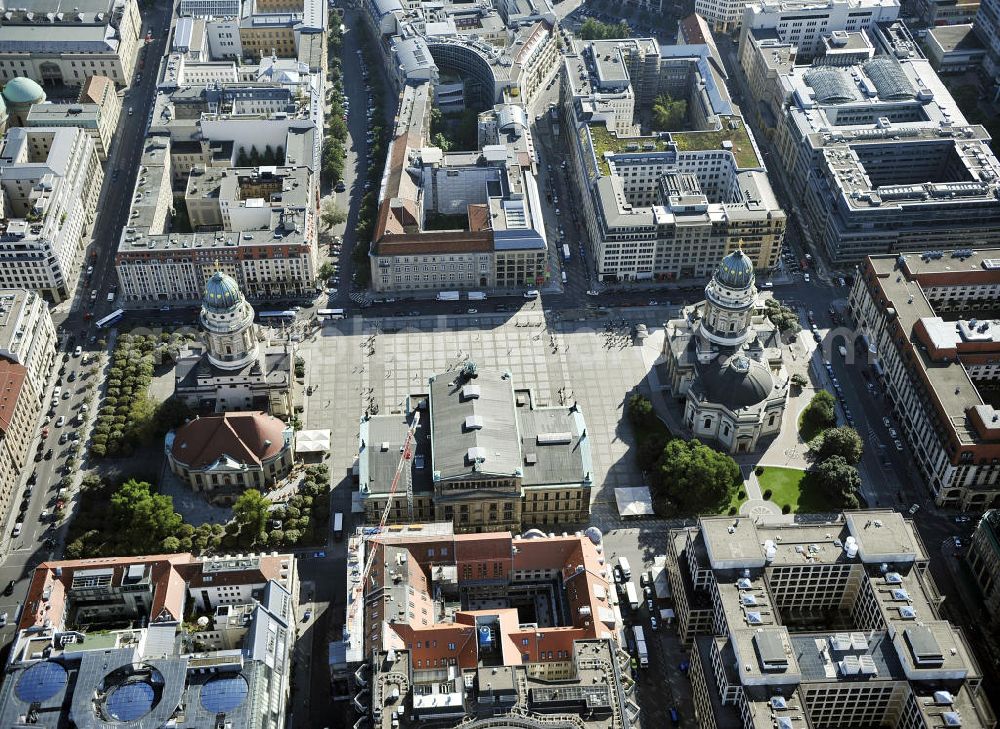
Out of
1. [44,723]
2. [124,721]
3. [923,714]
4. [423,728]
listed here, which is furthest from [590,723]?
[44,723]

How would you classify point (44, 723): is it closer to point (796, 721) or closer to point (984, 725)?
point (796, 721)

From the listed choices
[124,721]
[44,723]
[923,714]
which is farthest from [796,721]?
[44,723]

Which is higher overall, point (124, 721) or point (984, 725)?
point (124, 721)

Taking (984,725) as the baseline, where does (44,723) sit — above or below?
above

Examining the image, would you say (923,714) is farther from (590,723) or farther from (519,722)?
(519,722)

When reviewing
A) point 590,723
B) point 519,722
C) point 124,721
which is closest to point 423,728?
point 519,722

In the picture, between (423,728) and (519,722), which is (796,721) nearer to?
(519,722)

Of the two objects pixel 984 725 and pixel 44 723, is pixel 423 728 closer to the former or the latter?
pixel 44 723
